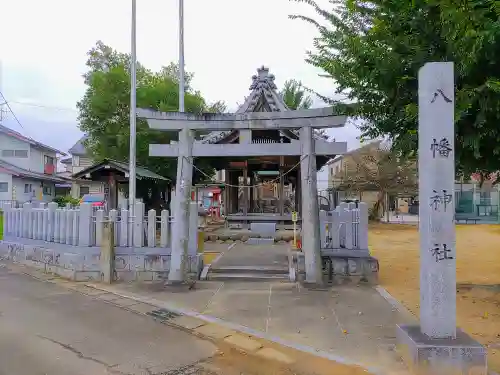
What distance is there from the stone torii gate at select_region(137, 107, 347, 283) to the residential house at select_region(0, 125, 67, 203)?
88.2 feet

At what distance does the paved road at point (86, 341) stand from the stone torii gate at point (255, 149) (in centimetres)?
247

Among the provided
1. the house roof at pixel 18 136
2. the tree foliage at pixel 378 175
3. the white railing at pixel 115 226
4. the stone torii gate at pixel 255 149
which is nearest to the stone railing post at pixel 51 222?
the white railing at pixel 115 226

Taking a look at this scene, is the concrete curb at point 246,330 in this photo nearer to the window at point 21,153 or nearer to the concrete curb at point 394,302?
the concrete curb at point 394,302

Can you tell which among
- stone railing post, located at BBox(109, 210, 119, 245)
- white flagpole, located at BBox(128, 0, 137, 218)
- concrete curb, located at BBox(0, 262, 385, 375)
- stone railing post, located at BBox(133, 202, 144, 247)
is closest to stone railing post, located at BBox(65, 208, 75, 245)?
stone railing post, located at BBox(109, 210, 119, 245)

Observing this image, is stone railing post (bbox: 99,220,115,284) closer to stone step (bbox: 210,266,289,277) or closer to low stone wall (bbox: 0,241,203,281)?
low stone wall (bbox: 0,241,203,281)

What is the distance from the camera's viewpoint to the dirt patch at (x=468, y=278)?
674cm

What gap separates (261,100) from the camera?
17.3 m

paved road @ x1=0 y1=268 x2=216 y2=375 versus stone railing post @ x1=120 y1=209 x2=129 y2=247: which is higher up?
stone railing post @ x1=120 y1=209 x2=129 y2=247

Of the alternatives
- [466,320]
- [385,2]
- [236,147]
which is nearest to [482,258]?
[466,320]

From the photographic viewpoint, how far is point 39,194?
36.6 m

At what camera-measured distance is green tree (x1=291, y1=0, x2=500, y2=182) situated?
5023 mm

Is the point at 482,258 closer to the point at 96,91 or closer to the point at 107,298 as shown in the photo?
the point at 107,298

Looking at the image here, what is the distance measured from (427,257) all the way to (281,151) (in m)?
4.97

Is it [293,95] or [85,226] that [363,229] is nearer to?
[85,226]
